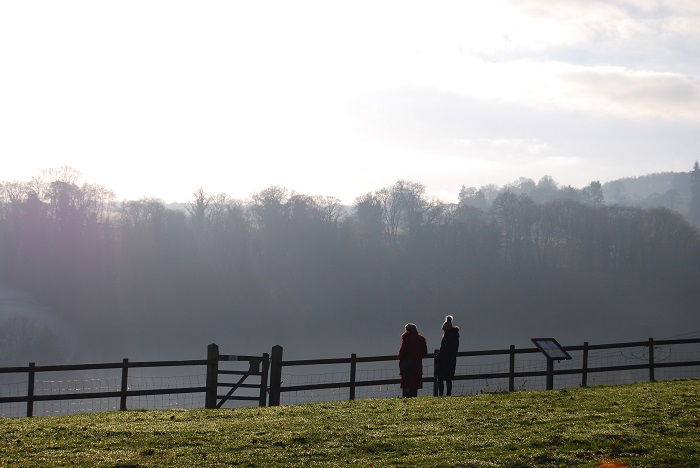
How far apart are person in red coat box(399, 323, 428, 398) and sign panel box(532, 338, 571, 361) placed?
291cm

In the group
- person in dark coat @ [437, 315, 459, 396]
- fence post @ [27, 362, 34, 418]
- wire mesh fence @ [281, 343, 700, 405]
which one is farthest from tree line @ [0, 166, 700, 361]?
person in dark coat @ [437, 315, 459, 396]

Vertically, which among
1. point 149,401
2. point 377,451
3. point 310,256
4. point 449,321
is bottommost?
point 149,401

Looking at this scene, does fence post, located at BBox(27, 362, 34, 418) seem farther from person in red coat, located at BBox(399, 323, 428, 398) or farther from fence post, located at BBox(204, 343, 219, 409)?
person in red coat, located at BBox(399, 323, 428, 398)

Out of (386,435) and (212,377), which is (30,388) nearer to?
(212,377)

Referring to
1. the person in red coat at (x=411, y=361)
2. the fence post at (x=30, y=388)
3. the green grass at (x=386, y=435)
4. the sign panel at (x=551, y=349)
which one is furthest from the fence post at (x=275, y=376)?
the sign panel at (x=551, y=349)

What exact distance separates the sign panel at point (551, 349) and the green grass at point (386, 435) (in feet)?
8.18

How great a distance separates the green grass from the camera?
12023 mm

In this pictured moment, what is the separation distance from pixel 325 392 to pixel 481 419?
3170 cm

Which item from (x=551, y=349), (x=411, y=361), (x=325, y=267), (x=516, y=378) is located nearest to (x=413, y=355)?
(x=411, y=361)

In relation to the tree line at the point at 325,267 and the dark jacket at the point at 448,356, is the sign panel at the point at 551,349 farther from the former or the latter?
the tree line at the point at 325,267

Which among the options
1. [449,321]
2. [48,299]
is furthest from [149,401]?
A: [48,299]

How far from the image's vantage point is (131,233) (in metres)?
109

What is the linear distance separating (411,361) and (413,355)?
0.50ft

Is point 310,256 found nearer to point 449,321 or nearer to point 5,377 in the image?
point 5,377
